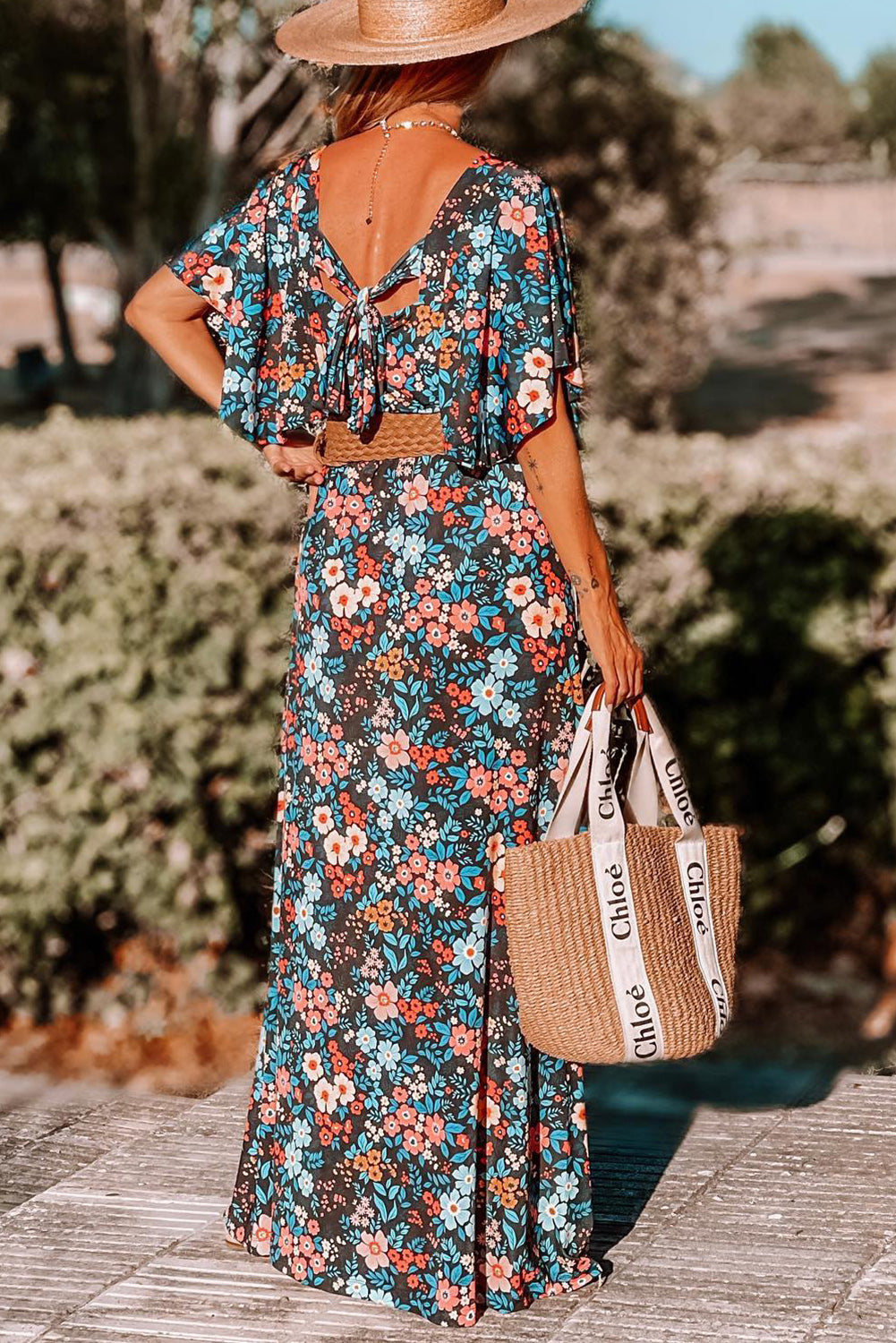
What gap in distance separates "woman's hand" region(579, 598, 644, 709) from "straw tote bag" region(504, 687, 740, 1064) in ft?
0.10

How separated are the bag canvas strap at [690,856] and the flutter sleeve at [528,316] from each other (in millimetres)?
536

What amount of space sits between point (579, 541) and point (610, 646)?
176 mm

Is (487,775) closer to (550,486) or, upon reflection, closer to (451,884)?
(451,884)

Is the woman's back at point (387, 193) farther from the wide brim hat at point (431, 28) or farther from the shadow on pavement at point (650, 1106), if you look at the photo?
the shadow on pavement at point (650, 1106)

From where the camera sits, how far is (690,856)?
2.89m

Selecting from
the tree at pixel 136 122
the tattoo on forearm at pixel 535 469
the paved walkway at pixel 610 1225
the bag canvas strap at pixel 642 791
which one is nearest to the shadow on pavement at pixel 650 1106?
the paved walkway at pixel 610 1225

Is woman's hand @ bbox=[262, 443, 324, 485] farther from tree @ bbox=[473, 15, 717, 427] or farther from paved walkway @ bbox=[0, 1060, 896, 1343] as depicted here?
tree @ bbox=[473, 15, 717, 427]

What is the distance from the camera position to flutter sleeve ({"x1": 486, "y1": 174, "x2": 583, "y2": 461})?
2654mm

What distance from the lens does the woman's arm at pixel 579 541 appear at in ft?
8.94

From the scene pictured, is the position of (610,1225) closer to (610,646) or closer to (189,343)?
(610,646)

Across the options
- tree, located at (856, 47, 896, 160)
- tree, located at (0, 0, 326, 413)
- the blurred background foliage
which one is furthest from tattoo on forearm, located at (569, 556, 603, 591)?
tree, located at (856, 47, 896, 160)

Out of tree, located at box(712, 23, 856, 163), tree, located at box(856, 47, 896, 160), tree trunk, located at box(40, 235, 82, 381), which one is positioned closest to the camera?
tree trunk, located at box(40, 235, 82, 381)

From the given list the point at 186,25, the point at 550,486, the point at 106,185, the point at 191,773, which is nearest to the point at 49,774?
the point at 191,773

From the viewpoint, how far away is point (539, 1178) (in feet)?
9.80
